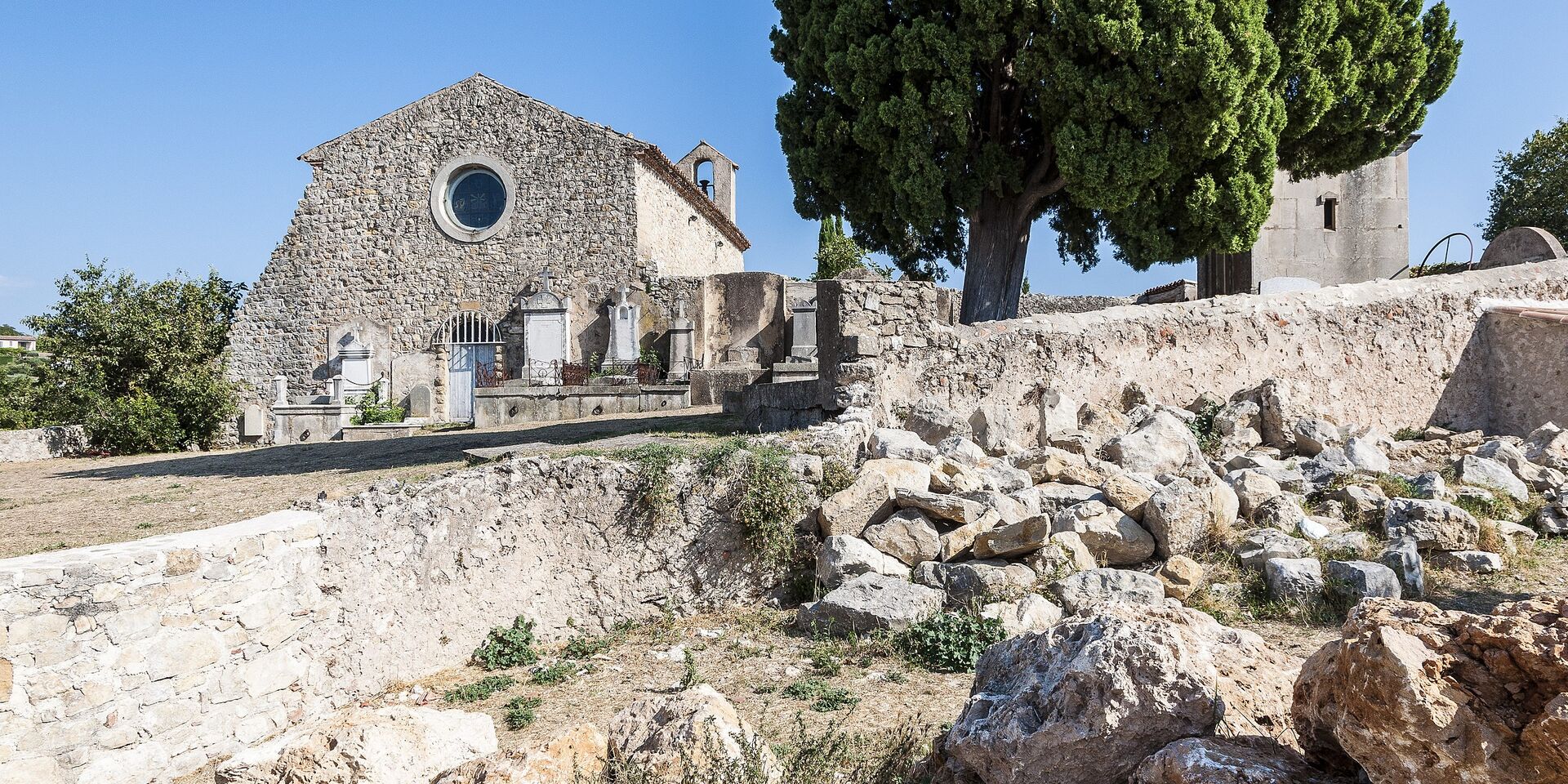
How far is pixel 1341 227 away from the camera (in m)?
19.5

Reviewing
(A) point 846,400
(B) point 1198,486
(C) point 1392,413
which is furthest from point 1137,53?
(B) point 1198,486

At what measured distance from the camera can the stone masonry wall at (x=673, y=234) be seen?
25328mm

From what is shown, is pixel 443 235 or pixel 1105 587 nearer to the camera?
pixel 1105 587

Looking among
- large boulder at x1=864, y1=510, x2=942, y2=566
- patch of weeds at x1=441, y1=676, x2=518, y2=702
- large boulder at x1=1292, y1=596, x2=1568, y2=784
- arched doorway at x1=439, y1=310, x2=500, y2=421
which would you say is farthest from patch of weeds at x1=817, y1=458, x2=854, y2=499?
arched doorway at x1=439, y1=310, x2=500, y2=421

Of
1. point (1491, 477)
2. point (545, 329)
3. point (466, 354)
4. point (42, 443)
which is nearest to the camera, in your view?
point (1491, 477)

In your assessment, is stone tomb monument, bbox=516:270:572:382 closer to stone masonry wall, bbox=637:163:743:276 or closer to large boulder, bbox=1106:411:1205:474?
stone masonry wall, bbox=637:163:743:276

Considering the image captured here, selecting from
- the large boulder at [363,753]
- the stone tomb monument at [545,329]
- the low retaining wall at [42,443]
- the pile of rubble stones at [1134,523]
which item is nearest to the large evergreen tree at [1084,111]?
the pile of rubble stones at [1134,523]

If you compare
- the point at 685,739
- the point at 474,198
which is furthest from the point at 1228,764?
the point at 474,198

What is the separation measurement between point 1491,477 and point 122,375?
2199 cm

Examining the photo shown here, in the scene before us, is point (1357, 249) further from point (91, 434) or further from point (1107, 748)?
point (91, 434)

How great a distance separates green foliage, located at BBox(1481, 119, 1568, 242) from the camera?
24.7 meters

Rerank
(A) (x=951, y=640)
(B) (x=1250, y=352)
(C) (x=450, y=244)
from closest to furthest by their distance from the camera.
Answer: (A) (x=951, y=640) → (B) (x=1250, y=352) → (C) (x=450, y=244)

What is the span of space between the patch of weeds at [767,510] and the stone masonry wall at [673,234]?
62.7ft

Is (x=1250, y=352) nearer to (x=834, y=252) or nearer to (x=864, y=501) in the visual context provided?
(x=864, y=501)
